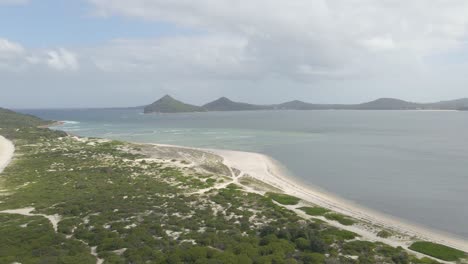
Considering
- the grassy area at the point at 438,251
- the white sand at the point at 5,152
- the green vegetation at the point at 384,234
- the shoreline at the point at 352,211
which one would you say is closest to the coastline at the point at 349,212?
the shoreline at the point at 352,211

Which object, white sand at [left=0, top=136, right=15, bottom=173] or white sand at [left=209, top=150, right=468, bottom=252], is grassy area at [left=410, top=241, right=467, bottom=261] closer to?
white sand at [left=209, top=150, right=468, bottom=252]

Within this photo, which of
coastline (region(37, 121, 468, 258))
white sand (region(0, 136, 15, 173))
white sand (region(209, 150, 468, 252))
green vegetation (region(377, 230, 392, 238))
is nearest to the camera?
green vegetation (region(377, 230, 392, 238))

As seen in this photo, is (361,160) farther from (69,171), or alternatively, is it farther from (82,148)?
(82,148)

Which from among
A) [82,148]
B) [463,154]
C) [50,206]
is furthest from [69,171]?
[463,154]

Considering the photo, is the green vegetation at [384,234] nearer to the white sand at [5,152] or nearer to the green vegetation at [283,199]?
the green vegetation at [283,199]

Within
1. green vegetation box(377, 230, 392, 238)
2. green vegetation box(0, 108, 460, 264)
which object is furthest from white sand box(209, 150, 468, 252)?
green vegetation box(0, 108, 460, 264)

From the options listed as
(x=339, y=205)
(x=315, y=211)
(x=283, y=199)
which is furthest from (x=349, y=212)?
(x=283, y=199)
